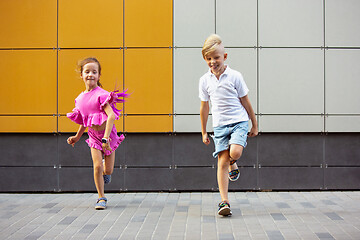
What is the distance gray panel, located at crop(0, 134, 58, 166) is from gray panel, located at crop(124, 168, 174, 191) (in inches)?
47.6

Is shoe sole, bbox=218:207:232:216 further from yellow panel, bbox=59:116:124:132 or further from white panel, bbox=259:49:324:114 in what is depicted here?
yellow panel, bbox=59:116:124:132

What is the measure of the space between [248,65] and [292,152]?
1435mm

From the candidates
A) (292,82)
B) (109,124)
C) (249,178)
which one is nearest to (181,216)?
(109,124)

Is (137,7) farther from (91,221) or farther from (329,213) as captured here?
(329,213)

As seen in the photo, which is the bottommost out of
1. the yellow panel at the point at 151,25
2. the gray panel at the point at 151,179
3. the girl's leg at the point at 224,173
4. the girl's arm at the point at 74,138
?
the gray panel at the point at 151,179

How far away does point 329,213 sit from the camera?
220 inches

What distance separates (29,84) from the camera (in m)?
7.30

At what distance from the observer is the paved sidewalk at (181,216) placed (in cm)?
466

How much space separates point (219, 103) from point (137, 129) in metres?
1.94

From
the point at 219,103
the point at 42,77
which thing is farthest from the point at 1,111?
the point at 219,103

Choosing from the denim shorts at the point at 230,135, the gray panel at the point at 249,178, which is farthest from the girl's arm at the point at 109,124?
the gray panel at the point at 249,178

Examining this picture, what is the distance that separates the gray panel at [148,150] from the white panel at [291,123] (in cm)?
142

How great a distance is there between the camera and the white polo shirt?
5.61m

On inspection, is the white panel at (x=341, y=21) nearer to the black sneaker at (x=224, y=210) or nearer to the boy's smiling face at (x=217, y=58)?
the boy's smiling face at (x=217, y=58)
